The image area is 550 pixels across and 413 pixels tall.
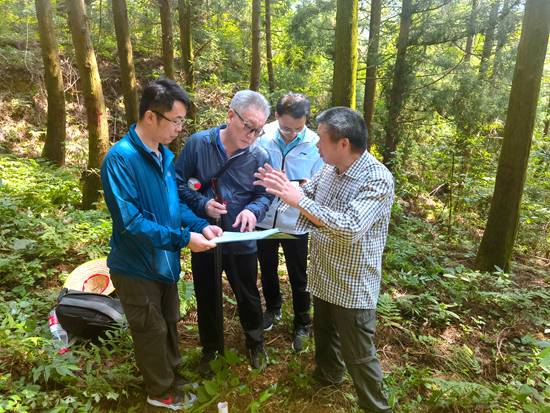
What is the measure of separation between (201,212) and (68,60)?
11.7m

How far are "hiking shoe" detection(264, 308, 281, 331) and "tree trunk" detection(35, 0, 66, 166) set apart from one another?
7.71 meters

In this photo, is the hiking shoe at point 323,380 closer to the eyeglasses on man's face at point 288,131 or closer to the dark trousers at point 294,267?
the dark trousers at point 294,267

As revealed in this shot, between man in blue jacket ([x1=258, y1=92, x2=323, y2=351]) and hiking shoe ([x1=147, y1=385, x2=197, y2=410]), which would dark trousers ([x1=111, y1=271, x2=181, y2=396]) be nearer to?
hiking shoe ([x1=147, y1=385, x2=197, y2=410])

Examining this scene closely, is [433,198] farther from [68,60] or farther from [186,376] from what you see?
[68,60]

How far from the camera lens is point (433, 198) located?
10320 millimetres

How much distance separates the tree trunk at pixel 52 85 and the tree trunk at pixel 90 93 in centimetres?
330

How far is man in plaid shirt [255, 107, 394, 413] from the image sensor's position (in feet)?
6.46

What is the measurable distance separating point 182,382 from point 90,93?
5.28 metres

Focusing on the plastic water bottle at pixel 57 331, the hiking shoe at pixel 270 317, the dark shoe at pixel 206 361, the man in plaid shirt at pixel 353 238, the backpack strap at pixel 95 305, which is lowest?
the hiking shoe at pixel 270 317

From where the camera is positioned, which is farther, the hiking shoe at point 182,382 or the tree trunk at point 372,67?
the tree trunk at point 372,67

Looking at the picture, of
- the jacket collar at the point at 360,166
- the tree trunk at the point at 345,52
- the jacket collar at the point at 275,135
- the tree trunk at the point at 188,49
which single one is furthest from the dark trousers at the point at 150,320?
the tree trunk at the point at 188,49

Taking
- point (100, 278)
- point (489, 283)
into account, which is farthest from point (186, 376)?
point (489, 283)

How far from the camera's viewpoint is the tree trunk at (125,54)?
6.79 m

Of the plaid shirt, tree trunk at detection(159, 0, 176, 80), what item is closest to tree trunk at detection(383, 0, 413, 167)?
tree trunk at detection(159, 0, 176, 80)
